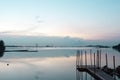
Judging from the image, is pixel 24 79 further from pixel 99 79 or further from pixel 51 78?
pixel 99 79

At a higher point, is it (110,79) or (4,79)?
(110,79)

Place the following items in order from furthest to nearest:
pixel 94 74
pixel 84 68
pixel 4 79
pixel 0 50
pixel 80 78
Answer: pixel 0 50 < pixel 80 78 < pixel 4 79 < pixel 84 68 < pixel 94 74

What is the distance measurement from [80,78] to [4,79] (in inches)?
411

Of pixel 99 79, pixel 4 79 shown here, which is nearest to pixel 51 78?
pixel 4 79

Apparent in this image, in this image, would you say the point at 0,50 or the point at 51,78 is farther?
the point at 0,50

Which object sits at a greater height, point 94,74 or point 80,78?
point 94,74

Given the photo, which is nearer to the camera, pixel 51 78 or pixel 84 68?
pixel 84 68

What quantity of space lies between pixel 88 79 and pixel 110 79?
1165 cm

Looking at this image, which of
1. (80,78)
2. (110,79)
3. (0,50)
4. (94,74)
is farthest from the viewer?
(0,50)

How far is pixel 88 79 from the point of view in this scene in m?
34.0

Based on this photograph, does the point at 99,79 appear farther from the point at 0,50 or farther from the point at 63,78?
the point at 0,50

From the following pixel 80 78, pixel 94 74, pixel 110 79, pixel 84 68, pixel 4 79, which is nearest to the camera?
pixel 110 79

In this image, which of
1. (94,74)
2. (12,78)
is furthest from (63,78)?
(94,74)

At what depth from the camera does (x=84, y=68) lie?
29297mm
